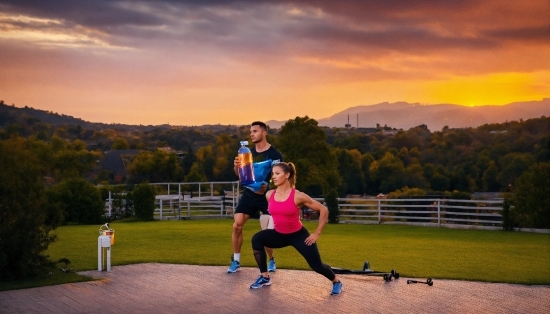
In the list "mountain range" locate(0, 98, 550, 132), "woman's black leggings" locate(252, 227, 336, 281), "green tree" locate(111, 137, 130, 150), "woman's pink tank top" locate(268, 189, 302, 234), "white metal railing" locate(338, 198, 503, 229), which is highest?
"mountain range" locate(0, 98, 550, 132)

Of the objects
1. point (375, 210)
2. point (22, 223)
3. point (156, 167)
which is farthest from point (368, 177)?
point (22, 223)

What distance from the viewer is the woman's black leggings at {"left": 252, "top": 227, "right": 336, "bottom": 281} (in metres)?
8.33

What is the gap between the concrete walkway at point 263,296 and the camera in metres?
7.73

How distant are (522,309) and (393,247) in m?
7.24

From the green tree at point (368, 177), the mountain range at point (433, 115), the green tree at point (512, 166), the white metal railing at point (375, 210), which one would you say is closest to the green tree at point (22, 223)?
the white metal railing at point (375, 210)

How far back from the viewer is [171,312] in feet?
24.7

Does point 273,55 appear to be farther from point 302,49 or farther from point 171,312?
point 171,312

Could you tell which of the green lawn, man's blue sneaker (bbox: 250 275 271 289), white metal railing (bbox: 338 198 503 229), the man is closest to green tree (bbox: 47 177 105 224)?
the green lawn

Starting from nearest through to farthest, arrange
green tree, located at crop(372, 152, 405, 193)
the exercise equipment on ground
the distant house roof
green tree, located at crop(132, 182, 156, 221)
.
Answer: the exercise equipment on ground, green tree, located at crop(132, 182, 156, 221), green tree, located at crop(372, 152, 405, 193), the distant house roof

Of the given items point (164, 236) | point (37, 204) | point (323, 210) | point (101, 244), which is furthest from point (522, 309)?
point (164, 236)

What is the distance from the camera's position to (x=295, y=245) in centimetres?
845

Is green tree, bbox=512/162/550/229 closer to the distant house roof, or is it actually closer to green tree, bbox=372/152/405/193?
green tree, bbox=372/152/405/193

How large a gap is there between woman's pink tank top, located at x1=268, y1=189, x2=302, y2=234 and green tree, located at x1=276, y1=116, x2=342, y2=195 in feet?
113

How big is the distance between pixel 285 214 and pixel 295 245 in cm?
43
